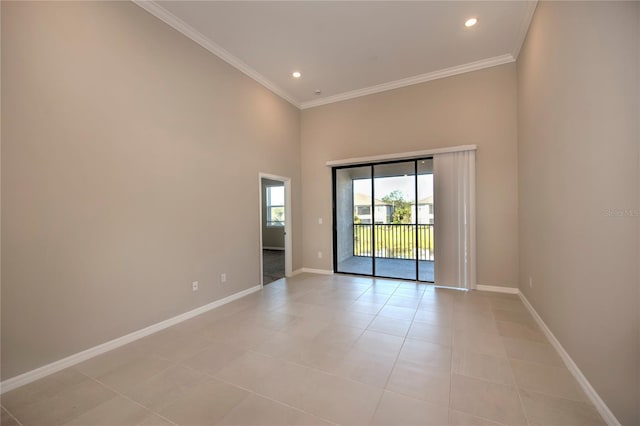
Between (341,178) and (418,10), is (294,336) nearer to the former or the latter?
(341,178)

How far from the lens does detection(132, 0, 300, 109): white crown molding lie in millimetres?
2936

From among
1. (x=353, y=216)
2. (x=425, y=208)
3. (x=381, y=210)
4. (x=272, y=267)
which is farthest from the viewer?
(x=272, y=267)

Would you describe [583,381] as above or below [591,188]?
below

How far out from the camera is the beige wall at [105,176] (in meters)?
2.04

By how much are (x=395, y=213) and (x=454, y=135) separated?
174 centimetres

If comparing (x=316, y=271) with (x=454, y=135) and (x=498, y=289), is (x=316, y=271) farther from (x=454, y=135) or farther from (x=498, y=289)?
(x=454, y=135)

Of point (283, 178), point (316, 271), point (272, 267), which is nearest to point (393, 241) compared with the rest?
point (316, 271)

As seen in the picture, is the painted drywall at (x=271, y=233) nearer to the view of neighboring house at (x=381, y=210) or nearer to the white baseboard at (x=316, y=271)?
the white baseboard at (x=316, y=271)

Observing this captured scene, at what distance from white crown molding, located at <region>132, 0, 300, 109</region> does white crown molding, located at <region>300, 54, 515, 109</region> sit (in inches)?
41.9

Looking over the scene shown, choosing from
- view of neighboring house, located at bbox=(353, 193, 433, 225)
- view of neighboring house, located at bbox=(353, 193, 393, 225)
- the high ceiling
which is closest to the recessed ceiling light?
the high ceiling

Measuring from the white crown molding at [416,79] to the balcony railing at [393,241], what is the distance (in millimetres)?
2677

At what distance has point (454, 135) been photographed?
442cm

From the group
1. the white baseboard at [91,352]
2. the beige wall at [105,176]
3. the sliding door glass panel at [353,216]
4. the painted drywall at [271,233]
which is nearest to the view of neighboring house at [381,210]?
the sliding door glass panel at [353,216]

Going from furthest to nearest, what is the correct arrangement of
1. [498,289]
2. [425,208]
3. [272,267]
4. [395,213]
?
[272,267]
[395,213]
[425,208]
[498,289]
